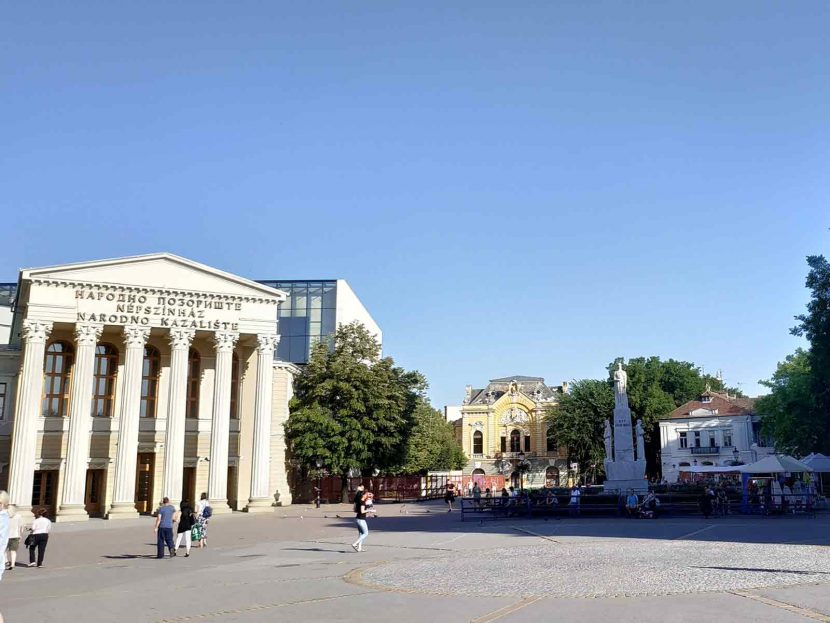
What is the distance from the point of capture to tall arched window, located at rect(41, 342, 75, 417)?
4088 cm

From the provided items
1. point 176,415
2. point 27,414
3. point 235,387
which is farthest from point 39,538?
point 235,387

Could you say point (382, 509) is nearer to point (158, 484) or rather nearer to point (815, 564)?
point (158, 484)

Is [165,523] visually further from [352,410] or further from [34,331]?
[352,410]

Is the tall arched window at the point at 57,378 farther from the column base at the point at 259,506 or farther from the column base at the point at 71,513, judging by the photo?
the column base at the point at 259,506

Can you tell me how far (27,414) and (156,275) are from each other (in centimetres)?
949

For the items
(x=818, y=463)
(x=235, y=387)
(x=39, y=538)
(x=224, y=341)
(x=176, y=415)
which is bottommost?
(x=39, y=538)

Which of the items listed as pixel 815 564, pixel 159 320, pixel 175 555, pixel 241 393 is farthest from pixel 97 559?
pixel 241 393

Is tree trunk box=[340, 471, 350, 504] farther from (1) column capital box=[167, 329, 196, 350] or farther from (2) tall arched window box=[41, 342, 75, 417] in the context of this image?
(2) tall arched window box=[41, 342, 75, 417]

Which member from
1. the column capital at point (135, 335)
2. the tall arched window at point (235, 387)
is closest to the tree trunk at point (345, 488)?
the tall arched window at point (235, 387)

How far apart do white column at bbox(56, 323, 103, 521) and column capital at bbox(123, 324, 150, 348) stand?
1.32m

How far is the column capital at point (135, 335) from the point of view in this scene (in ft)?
131

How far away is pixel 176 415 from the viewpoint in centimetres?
4012

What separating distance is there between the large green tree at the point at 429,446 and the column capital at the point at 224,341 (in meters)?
14.6

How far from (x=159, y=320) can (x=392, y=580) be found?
29.5 meters
